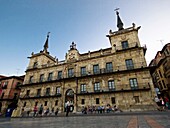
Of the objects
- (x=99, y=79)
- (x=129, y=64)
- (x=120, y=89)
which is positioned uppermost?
(x=129, y=64)

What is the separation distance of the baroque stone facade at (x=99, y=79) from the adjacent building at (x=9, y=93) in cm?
649

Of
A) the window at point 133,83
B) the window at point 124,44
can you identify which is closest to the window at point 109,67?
the window at point 133,83

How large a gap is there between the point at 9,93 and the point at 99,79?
2480 centimetres

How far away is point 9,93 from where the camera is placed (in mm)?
28844

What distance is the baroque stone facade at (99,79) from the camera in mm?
16828

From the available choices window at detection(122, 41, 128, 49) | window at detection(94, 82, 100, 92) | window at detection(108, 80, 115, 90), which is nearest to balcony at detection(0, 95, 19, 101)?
window at detection(94, 82, 100, 92)

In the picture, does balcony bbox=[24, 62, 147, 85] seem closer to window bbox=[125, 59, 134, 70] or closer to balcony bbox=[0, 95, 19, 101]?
window bbox=[125, 59, 134, 70]

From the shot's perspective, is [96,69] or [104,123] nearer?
[104,123]

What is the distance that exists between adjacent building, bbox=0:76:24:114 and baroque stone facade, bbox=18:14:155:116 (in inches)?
256

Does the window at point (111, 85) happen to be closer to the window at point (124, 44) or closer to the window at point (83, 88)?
the window at point (83, 88)

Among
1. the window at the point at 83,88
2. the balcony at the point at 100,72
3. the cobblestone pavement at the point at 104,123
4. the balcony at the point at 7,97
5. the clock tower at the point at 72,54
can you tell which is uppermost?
the clock tower at the point at 72,54

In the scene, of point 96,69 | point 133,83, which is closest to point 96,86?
point 96,69

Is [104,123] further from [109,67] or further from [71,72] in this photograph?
[71,72]

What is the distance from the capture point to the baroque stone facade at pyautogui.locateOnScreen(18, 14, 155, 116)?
16828 millimetres
